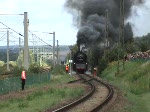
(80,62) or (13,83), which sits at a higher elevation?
(80,62)

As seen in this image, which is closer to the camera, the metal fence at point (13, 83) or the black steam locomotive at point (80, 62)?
the metal fence at point (13, 83)

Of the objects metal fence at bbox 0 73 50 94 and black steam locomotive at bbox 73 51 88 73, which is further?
black steam locomotive at bbox 73 51 88 73

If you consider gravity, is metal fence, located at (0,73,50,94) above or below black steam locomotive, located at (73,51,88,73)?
below

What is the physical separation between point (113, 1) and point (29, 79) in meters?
39.7

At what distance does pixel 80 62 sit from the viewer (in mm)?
66562

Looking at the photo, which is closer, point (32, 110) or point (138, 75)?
point (32, 110)

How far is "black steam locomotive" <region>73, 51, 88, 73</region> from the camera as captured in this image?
66062 mm

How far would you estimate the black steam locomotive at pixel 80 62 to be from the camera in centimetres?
6606

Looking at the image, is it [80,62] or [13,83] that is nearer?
[13,83]

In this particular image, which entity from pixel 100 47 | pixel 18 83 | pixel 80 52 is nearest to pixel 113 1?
pixel 100 47

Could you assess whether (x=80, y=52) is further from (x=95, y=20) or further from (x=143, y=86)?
(x=143, y=86)

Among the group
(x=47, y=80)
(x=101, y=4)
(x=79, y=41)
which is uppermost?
(x=101, y=4)

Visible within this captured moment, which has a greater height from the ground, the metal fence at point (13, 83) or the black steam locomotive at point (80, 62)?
the black steam locomotive at point (80, 62)

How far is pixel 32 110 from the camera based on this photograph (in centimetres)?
1734
